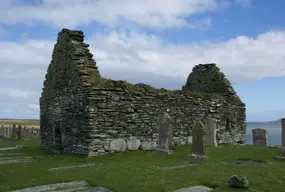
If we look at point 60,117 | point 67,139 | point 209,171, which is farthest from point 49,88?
point 209,171

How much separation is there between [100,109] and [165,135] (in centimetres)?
307

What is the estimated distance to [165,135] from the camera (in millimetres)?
13992

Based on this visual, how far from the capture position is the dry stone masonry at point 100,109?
14.0 m

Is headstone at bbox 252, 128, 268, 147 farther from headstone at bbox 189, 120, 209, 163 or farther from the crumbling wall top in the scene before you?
headstone at bbox 189, 120, 209, 163

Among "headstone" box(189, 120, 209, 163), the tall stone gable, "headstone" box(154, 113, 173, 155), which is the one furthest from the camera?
the tall stone gable

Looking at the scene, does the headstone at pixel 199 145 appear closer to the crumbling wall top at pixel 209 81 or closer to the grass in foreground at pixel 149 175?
the grass in foreground at pixel 149 175

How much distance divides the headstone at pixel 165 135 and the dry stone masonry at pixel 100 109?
1.42 meters

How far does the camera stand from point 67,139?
624 inches

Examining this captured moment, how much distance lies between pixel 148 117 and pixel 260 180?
788 cm

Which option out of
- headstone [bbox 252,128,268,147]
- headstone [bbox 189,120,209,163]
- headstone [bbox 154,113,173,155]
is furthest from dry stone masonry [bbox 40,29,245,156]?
headstone [bbox 189,120,209,163]

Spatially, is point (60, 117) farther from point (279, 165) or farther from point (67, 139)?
point (279, 165)

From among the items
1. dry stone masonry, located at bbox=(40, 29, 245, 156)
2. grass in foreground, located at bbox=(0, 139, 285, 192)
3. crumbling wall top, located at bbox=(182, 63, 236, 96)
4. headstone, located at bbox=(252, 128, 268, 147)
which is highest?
crumbling wall top, located at bbox=(182, 63, 236, 96)

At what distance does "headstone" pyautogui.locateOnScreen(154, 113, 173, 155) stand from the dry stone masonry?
1.42 meters

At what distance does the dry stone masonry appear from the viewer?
46.0ft
